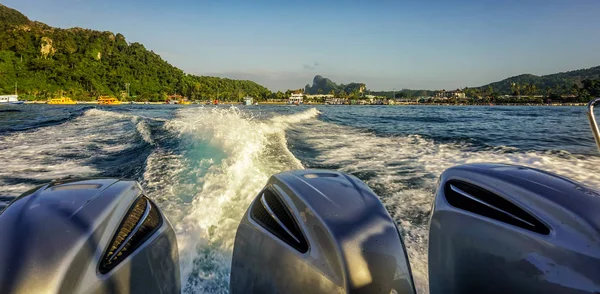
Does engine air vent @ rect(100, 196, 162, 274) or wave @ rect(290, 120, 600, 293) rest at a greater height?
engine air vent @ rect(100, 196, 162, 274)

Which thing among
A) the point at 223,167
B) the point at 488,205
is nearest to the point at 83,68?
the point at 223,167

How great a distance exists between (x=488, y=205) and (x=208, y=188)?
329 centimetres

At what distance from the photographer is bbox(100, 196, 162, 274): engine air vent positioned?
3.84ft

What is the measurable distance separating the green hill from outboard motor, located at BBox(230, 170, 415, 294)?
102118 millimetres

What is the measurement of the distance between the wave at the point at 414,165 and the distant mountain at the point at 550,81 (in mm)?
108122

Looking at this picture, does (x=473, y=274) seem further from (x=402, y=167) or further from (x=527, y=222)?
(x=402, y=167)

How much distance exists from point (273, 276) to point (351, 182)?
1.93 ft

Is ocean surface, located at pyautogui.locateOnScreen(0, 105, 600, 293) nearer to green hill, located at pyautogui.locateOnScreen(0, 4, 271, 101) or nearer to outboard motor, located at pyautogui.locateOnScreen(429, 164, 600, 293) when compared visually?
outboard motor, located at pyautogui.locateOnScreen(429, 164, 600, 293)

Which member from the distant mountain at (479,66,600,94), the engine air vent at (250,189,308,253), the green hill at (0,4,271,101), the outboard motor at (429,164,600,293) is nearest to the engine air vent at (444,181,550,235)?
the outboard motor at (429,164,600,293)

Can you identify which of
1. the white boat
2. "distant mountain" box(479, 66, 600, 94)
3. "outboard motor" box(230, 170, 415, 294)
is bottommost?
"outboard motor" box(230, 170, 415, 294)

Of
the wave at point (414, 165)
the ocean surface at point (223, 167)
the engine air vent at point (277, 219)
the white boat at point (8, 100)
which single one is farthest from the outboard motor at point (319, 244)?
the white boat at point (8, 100)

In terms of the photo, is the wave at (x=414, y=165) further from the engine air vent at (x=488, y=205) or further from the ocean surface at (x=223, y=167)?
the engine air vent at (x=488, y=205)

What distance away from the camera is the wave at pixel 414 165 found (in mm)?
3273

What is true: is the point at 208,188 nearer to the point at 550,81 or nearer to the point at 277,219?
the point at 277,219
